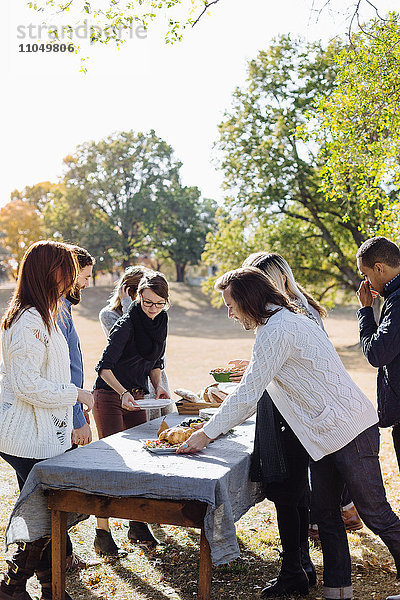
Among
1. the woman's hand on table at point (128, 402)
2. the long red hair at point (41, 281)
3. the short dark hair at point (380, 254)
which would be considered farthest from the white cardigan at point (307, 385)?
the woman's hand on table at point (128, 402)

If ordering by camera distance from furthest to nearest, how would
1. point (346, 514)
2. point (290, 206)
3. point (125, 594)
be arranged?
point (290, 206) < point (346, 514) < point (125, 594)

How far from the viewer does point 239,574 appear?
4.00 m

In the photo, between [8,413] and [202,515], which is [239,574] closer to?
[202,515]

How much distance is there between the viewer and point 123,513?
300 centimetres

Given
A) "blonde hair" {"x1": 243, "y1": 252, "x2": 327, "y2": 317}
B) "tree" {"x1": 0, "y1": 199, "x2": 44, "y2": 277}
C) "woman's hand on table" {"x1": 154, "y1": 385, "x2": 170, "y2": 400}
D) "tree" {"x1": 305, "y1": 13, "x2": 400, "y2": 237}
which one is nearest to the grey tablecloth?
"blonde hair" {"x1": 243, "y1": 252, "x2": 327, "y2": 317}

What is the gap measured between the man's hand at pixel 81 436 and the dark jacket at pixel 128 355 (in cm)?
67

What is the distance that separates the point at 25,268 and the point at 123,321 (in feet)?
4.14

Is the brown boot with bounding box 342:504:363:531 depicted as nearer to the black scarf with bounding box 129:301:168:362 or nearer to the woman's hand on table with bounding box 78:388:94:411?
the black scarf with bounding box 129:301:168:362

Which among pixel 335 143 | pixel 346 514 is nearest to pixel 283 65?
pixel 335 143

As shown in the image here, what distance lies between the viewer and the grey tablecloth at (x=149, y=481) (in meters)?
2.83

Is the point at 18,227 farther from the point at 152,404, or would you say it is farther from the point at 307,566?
the point at 307,566

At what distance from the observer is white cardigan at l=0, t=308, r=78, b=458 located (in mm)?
3055

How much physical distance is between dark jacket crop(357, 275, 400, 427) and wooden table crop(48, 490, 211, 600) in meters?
1.23

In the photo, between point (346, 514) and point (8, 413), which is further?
point (346, 514)
